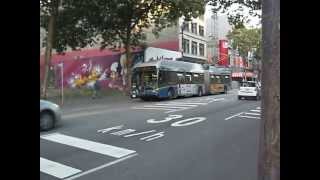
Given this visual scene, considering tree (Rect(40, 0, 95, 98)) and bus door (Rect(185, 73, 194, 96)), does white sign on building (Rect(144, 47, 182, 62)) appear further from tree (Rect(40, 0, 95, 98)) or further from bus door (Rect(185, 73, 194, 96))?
tree (Rect(40, 0, 95, 98))

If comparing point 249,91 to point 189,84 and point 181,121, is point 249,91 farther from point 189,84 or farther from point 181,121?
point 181,121

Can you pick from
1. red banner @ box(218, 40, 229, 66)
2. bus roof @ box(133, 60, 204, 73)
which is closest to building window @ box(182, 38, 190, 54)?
bus roof @ box(133, 60, 204, 73)

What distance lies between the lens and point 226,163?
28.6ft

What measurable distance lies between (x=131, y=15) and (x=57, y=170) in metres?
29.4

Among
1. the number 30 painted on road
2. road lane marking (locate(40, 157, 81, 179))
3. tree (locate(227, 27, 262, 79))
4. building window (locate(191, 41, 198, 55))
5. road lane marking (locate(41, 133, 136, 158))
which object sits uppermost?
tree (locate(227, 27, 262, 79))

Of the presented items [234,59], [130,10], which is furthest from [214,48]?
[130,10]

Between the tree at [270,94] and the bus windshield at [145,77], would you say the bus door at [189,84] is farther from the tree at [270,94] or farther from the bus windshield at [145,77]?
the tree at [270,94]

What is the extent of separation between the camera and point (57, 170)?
26.5ft

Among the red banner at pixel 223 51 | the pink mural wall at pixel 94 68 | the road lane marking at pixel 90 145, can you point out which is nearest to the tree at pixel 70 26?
the pink mural wall at pixel 94 68

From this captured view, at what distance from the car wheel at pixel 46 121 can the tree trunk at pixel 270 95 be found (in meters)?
10.3

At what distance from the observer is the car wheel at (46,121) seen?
43.4ft

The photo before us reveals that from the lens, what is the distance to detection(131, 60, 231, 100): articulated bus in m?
31.8
